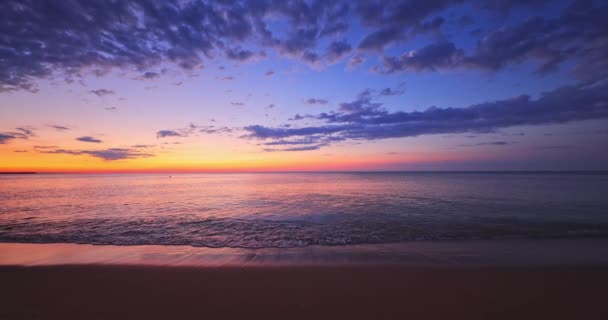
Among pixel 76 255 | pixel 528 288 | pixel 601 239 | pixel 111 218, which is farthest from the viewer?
pixel 111 218

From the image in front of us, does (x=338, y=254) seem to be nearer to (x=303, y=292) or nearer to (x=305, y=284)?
(x=305, y=284)

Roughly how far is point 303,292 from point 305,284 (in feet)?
1.47

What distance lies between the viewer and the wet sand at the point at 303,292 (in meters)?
5.23

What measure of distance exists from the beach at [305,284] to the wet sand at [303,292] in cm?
3

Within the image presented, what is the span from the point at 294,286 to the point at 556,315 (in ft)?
19.2

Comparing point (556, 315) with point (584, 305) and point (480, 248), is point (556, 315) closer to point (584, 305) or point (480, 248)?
point (584, 305)

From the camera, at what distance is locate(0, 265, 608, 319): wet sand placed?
17.2 ft

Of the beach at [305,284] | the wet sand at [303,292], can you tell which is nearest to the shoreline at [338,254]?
the beach at [305,284]

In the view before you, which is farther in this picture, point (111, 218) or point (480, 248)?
point (111, 218)

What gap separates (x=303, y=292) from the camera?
20.0 ft

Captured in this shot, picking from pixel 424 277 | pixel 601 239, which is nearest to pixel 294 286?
pixel 424 277

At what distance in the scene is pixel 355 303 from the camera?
5.54m

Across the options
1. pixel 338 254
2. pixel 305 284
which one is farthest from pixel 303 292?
pixel 338 254

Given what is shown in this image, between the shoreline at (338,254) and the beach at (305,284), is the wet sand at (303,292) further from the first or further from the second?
the shoreline at (338,254)
